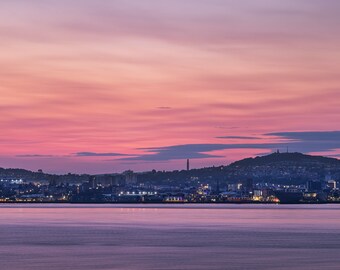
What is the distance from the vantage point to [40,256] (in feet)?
194

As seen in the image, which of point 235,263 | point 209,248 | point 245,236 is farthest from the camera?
point 245,236

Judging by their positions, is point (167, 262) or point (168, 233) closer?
point (167, 262)

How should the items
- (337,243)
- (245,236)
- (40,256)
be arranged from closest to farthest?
(40,256) < (337,243) < (245,236)

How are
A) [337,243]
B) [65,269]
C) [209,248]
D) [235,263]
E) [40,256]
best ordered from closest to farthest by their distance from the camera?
[65,269] < [235,263] < [40,256] < [209,248] < [337,243]

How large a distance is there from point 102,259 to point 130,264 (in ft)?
12.3

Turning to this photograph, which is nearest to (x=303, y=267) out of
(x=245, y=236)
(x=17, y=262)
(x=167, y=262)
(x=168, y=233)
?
(x=167, y=262)

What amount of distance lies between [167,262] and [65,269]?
708 centimetres

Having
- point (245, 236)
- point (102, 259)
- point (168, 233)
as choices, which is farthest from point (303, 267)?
point (168, 233)

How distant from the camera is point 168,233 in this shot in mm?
86688

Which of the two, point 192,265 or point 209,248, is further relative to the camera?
point 209,248

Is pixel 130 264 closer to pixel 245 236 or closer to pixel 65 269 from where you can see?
pixel 65 269

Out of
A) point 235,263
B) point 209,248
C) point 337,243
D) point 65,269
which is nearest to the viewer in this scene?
point 65,269

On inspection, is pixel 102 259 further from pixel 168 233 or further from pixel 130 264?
pixel 168 233

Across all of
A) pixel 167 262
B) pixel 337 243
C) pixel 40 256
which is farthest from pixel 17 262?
pixel 337 243
